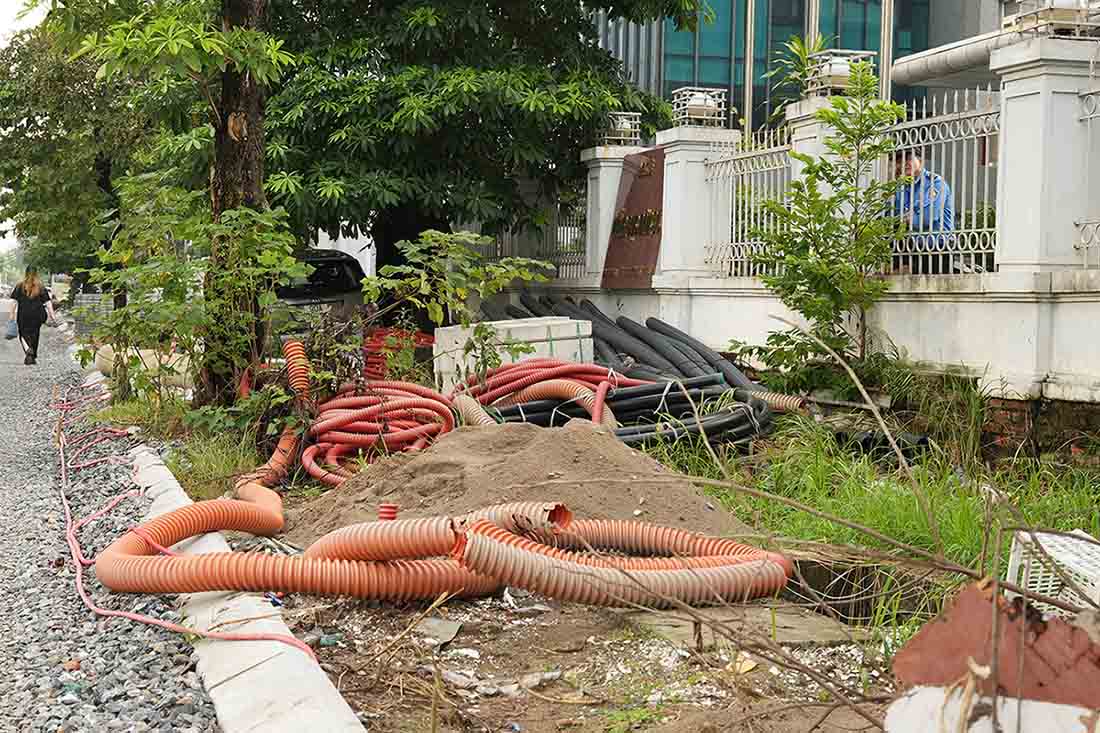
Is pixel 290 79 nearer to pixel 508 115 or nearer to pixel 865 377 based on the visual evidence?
pixel 508 115

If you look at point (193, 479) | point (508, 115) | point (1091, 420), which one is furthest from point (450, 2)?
point (1091, 420)

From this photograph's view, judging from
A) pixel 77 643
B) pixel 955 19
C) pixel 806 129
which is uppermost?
pixel 955 19

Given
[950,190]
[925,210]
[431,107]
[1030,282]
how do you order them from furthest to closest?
1. [431,107]
2. [925,210]
3. [950,190]
4. [1030,282]

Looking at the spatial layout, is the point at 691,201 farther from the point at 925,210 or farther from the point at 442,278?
the point at 442,278

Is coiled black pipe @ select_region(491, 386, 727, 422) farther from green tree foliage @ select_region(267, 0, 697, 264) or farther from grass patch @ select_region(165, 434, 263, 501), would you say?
green tree foliage @ select_region(267, 0, 697, 264)

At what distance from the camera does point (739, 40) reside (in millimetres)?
33031

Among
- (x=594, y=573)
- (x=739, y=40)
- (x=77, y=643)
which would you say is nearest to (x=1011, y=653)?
(x=594, y=573)

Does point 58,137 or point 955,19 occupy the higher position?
point 955,19

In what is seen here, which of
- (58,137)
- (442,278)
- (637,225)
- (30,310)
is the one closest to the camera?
(442,278)

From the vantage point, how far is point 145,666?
4617 mm

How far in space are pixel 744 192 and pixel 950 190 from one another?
334cm

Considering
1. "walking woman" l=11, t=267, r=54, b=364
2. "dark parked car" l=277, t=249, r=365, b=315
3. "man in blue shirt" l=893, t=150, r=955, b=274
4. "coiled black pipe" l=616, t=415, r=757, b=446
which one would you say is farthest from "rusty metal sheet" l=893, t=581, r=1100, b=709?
"walking woman" l=11, t=267, r=54, b=364

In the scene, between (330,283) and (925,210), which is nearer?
(925,210)

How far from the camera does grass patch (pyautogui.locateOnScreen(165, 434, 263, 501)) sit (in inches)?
331
